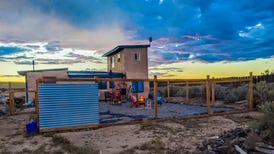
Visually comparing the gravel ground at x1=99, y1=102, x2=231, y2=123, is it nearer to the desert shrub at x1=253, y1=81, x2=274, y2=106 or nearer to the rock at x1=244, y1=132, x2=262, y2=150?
the desert shrub at x1=253, y1=81, x2=274, y2=106

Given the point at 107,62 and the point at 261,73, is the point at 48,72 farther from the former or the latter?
the point at 261,73

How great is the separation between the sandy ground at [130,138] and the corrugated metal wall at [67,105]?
432mm

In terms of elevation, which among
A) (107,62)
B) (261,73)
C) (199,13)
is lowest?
(261,73)

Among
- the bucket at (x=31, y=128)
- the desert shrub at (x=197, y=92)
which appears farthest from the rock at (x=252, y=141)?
the desert shrub at (x=197, y=92)

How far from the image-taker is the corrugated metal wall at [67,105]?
24.4 ft

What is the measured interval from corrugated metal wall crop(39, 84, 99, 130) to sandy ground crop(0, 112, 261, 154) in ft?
1.42

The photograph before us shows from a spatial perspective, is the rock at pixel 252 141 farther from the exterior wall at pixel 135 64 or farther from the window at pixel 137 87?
the exterior wall at pixel 135 64

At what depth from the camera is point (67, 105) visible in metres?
7.71

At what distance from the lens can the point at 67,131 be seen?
25.0 ft

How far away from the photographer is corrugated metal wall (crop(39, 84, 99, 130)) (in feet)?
24.4

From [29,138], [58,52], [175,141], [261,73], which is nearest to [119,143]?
[175,141]

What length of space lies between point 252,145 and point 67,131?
17.9 ft

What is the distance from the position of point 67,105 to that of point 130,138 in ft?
8.08

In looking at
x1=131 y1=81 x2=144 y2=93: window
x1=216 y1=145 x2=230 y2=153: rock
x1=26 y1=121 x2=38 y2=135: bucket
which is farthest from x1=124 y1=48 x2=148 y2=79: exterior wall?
x1=216 y1=145 x2=230 y2=153: rock
